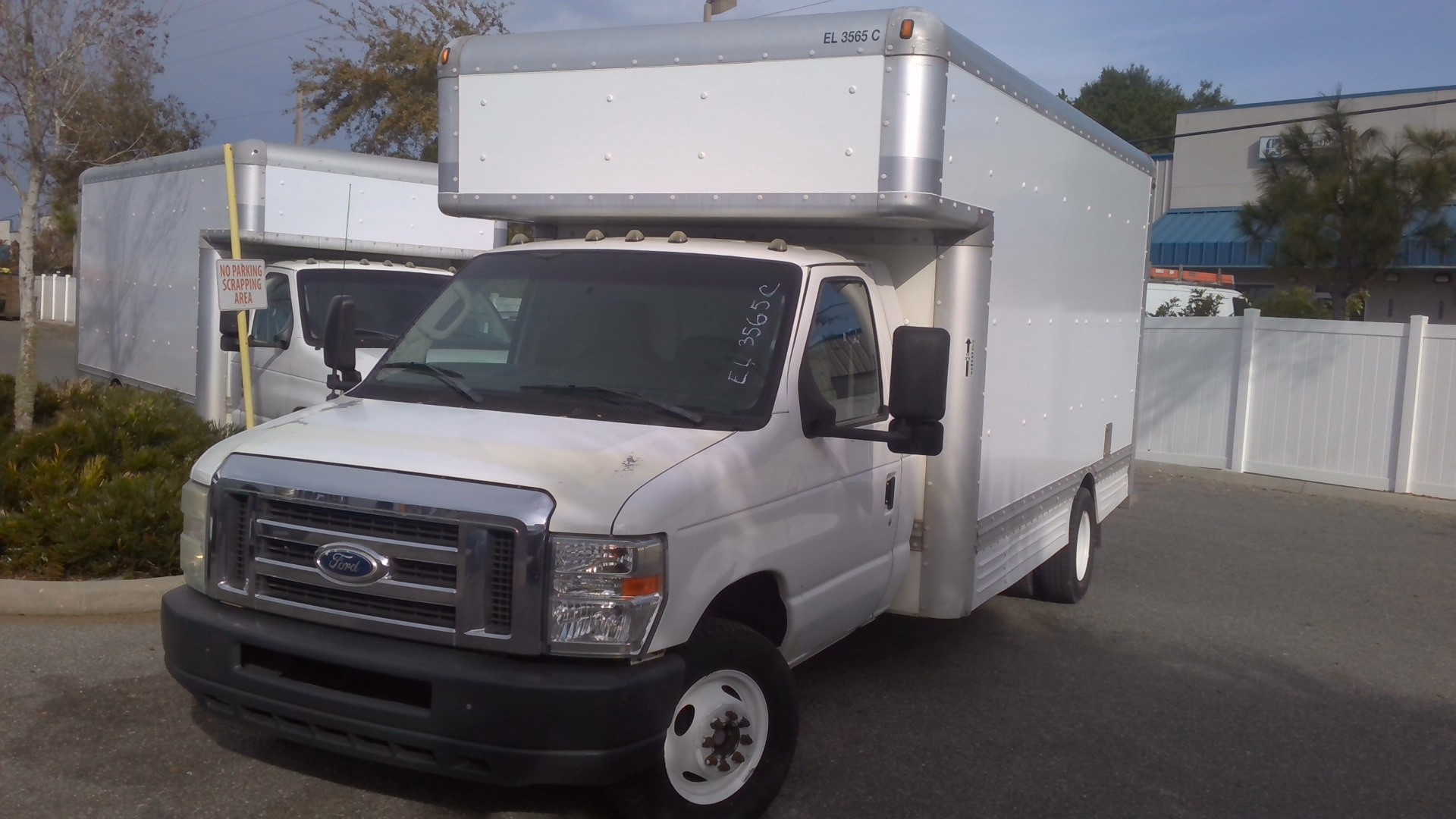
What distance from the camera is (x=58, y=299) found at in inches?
1449

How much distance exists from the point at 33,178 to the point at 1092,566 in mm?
8336

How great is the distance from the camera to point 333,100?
83.5ft

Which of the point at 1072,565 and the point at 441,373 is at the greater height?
the point at 441,373

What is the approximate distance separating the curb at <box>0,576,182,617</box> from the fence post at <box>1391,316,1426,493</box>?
12120 millimetres


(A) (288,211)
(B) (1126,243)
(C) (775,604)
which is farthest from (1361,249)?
(C) (775,604)

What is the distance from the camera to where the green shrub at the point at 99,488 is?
6.88 m

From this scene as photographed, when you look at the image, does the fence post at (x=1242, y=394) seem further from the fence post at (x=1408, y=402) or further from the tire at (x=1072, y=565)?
the tire at (x=1072, y=565)

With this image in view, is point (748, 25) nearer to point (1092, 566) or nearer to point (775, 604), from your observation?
point (775, 604)

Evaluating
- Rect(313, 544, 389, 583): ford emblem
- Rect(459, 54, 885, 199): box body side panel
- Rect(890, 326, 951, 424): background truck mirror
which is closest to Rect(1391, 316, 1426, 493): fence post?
Rect(459, 54, 885, 199): box body side panel

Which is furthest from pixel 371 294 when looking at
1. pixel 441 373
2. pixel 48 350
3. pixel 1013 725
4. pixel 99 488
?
pixel 48 350

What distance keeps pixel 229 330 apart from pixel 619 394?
18.1 feet

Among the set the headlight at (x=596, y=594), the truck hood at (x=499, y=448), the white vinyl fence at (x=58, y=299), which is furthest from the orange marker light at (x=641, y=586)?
the white vinyl fence at (x=58, y=299)

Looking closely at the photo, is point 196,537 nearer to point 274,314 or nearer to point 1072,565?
point 1072,565

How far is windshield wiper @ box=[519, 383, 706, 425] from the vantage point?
4.48 metres
